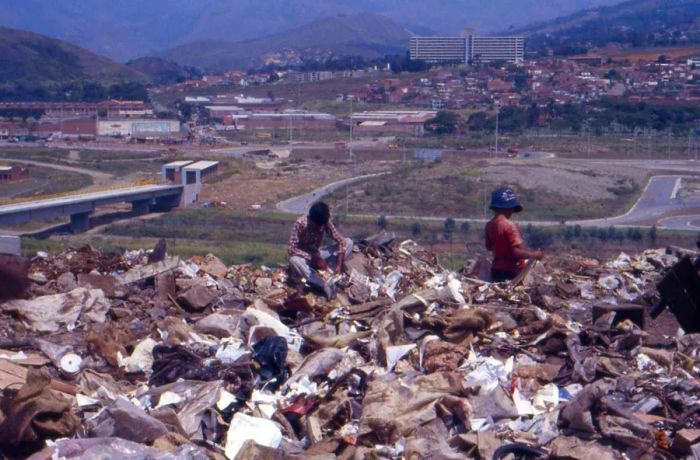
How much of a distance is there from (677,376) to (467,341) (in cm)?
119

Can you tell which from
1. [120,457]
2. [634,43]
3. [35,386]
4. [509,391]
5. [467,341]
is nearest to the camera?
[120,457]

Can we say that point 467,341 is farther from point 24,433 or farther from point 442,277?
point 24,433

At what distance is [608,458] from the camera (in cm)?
427

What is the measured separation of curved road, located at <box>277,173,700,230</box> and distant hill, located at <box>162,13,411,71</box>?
85504 millimetres

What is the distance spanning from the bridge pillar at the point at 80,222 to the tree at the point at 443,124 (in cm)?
1451

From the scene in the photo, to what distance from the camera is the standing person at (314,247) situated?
739cm

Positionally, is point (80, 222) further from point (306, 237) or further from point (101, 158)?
point (306, 237)

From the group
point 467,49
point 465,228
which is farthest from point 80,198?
point 467,49

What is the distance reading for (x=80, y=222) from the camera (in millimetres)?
18125

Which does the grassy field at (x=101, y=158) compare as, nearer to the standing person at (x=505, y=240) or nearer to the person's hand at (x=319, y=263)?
the person's hand at (x=319, y=263)

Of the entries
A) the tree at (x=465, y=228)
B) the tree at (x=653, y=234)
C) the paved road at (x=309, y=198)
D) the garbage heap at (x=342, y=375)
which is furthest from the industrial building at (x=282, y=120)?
the garbage heap at (x=342, y=375)

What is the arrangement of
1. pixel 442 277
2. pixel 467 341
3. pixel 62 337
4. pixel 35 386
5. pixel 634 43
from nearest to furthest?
pixel 35 386
pixel 467 341
pixel 62 337
pixel 442 277
pixel 634 43

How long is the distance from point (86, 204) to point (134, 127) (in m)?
15.4

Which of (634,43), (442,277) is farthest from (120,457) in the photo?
(634,43)
